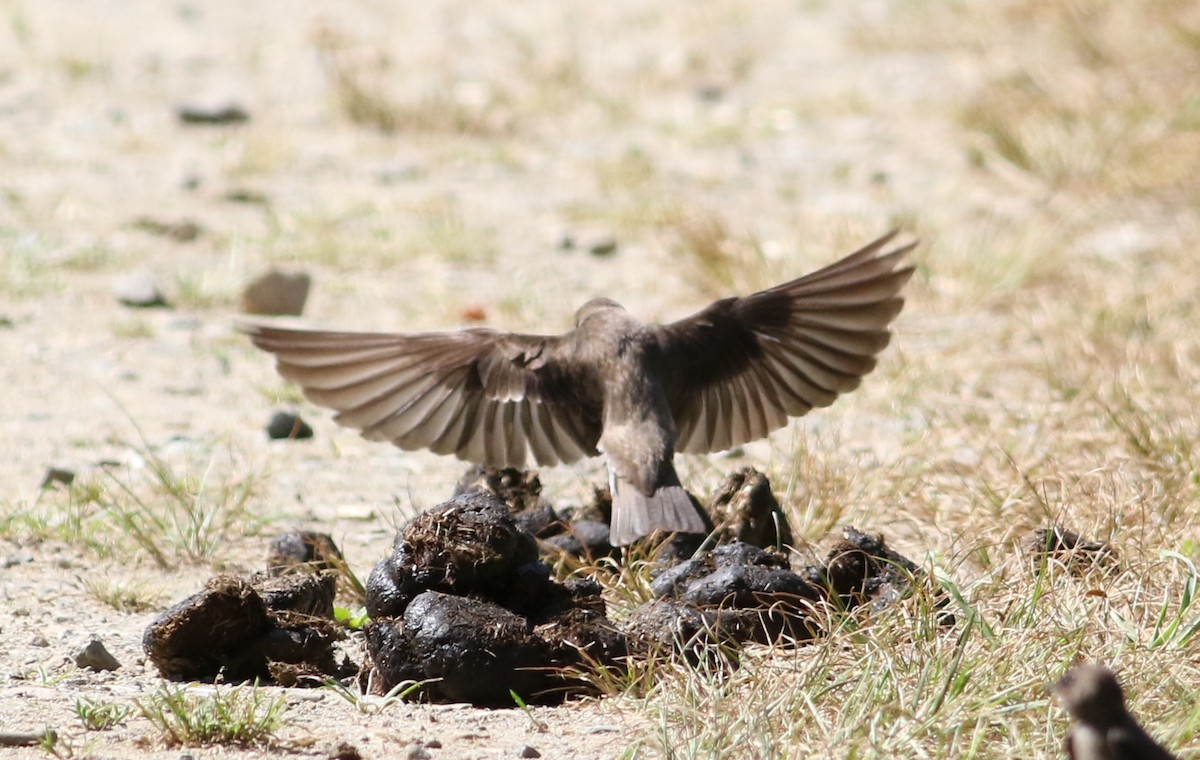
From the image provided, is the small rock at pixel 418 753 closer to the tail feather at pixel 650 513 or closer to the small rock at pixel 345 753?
the small rock at pixel 345 753

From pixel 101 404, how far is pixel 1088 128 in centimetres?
618

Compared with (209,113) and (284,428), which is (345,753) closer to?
(284,428)

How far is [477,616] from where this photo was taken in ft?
12.5

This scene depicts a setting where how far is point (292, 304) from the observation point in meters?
7.41

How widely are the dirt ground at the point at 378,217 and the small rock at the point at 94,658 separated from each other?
0.12ft

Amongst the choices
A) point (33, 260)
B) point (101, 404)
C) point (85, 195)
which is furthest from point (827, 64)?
point (101, 404)

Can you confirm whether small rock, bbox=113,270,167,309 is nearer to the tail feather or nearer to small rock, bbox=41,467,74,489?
small rock, bbox=41,467,74,489

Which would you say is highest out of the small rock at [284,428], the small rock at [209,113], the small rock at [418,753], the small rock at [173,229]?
the small rock at [209,113]

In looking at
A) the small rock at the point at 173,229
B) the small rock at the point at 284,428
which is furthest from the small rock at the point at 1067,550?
the small rock at the point at 173,229

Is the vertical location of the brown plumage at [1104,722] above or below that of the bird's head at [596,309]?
below

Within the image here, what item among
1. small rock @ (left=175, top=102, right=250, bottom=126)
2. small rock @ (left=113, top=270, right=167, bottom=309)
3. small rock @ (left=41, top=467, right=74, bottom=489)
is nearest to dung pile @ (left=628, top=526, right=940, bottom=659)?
small rock @ (left=41, top=467, right=74, bottom=489)

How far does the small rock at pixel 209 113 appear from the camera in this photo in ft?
35.6

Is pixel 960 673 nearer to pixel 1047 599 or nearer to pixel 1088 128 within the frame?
pixel 1047 599

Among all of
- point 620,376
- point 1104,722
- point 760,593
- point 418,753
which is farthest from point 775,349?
point 1104,722
